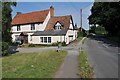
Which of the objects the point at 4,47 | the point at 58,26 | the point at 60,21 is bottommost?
the point at 4,47

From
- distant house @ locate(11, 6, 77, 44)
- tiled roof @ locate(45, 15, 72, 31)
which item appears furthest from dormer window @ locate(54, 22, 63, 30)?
tiled roof @ locate(45, 15, 72, 31)

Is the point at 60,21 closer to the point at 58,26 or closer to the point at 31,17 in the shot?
the point at 58,26

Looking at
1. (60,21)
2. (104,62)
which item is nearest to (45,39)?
(60,21)

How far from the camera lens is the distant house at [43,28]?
4688 centimetres

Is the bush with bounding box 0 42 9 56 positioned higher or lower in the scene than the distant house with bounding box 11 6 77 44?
lower

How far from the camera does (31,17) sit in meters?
56.1

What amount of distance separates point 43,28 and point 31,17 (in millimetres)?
6086

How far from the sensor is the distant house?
154 ft

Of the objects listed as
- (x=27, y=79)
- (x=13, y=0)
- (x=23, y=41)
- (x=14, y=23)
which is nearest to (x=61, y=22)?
(x=23, y=41)

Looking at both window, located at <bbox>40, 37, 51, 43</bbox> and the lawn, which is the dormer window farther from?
the lawn

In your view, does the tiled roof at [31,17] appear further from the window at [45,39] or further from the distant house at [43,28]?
the window at [45,39]

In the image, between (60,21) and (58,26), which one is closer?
(58,26)

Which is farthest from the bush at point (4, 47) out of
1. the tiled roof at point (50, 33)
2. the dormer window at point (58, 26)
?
the dormer window at point (58, 26)

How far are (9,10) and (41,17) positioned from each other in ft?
89.2
